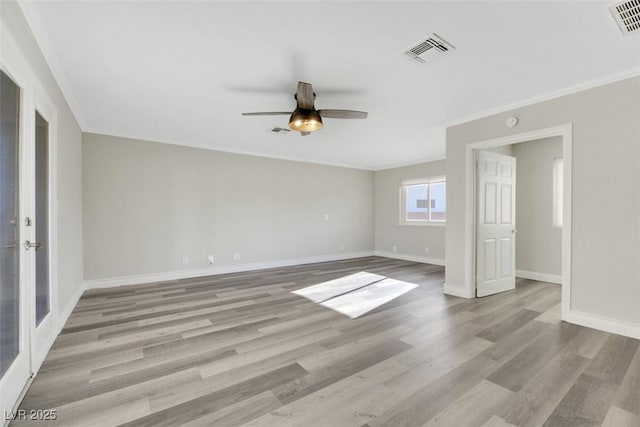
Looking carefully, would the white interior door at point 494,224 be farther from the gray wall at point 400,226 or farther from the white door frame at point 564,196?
the gray wall at point 400,226

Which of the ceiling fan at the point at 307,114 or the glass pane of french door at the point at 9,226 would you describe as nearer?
the glass pane of french door at the point at 9,226

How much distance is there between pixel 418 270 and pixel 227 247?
3949 millimetres

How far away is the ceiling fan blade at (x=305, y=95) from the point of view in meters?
2.57

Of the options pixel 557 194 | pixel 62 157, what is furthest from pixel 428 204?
pixel 62 157

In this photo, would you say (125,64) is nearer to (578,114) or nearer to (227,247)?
(227,247)

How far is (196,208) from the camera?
208 inches

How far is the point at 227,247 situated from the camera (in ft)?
18.5

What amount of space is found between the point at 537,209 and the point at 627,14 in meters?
3.89

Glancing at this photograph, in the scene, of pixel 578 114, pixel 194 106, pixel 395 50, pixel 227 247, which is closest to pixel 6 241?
pixel 194 106

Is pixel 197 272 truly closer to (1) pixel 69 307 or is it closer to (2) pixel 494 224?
(1) pixel 69 307

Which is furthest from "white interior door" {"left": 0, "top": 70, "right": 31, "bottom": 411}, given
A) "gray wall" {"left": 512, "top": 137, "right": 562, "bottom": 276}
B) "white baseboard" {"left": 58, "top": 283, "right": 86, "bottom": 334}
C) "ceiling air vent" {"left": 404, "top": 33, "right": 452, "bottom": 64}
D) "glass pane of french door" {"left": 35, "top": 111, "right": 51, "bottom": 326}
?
"gray wall" {"left": 512, "top": 137, "right": 562, "bottom": 276}

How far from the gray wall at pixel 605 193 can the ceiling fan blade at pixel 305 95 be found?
8.80 ft

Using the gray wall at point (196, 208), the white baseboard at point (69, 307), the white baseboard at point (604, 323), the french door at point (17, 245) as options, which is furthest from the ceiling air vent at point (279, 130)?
the white baseboard at point (604, 323)

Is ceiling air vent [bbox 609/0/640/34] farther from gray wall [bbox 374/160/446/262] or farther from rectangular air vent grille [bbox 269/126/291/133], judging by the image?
gray wall [bbox 374/160/446/262]
